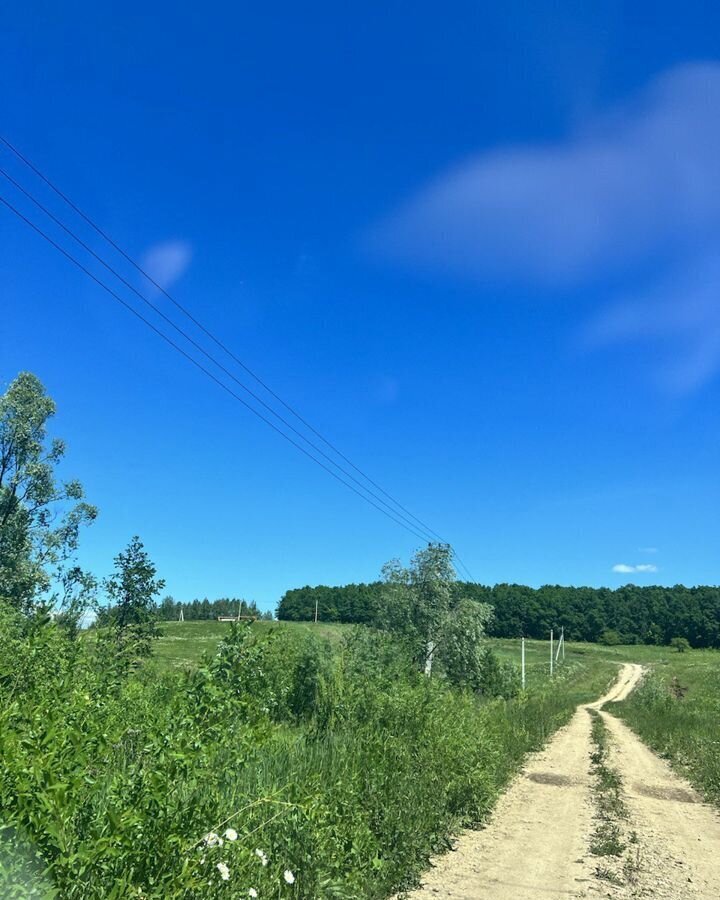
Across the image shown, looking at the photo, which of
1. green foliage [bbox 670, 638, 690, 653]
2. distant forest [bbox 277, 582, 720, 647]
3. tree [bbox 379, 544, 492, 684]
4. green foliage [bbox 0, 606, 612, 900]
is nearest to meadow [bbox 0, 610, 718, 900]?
green foliage [bbox 0, 606, 612, 900]

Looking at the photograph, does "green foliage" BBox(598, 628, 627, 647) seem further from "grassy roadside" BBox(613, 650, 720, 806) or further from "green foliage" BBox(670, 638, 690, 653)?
"grassy roadside" BBox(613, 650, 720, 806)

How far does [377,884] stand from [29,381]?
37227 millimetres

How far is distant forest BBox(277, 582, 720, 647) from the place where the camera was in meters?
149

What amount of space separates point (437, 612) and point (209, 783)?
3638cm

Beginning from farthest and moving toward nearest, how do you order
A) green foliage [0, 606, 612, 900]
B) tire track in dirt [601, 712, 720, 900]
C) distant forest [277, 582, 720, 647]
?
distant forest [277, 582, 720, 647]
tire track in dirt [601, 712, 720, 900]
green foliage [0, 606, 612, 900]

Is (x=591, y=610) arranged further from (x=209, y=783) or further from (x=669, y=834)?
(x=209, y=783)

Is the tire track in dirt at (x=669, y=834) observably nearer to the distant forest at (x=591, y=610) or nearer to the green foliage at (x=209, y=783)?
the green foliage at (x=209, y=783)

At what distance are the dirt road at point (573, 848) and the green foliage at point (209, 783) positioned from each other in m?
0.51

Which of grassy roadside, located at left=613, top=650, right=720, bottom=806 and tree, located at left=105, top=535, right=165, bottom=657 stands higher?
tree, located at left=105, top=535, right=165, bottom=657

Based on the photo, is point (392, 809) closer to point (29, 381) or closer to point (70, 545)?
point (70, 545)

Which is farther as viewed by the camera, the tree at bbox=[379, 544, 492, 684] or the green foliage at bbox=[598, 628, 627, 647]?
the green foliage at bbox=[598, 628, 627, 647]

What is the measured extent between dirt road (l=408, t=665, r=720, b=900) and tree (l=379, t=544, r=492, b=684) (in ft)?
73.4

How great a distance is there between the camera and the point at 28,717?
3.96m

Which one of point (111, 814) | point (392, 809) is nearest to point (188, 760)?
point (111, 814)
